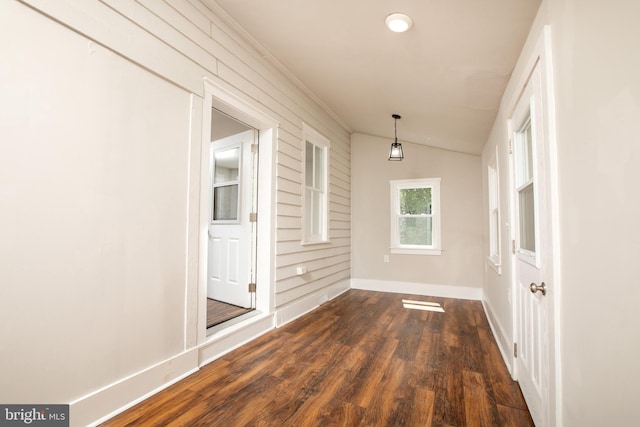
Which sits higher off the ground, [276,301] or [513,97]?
[513,97]

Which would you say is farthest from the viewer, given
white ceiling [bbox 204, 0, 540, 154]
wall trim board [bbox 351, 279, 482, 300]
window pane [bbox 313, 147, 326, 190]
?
wall trim board [bbox 351, 279, 482, 300]

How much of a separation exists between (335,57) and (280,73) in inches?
31.0

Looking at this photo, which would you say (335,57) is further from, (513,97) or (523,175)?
(523,175)

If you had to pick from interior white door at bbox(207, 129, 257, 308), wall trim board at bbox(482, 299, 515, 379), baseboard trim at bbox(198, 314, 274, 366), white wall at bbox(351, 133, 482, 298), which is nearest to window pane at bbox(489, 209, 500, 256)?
wall trim board at bbox(482, 299, 515, 379)

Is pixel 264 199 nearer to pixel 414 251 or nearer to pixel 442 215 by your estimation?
pixel 414 251

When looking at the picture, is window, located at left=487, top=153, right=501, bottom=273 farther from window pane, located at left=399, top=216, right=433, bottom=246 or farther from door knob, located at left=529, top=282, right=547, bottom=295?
door knob, located at left=529, top=282, right=547, bottom=295

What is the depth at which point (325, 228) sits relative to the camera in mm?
4457

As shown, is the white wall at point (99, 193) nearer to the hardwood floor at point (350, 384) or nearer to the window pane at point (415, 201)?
the hardwood floor at point (350, 384)

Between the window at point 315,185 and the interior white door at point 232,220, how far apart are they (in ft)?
2.59

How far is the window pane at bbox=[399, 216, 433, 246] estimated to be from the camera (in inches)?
199

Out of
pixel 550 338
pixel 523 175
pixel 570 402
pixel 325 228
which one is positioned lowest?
pixel 570 402

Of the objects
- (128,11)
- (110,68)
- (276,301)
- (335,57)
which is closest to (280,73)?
(335,57)

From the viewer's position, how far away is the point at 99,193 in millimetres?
1636

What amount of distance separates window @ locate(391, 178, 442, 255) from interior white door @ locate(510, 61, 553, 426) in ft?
8.90
